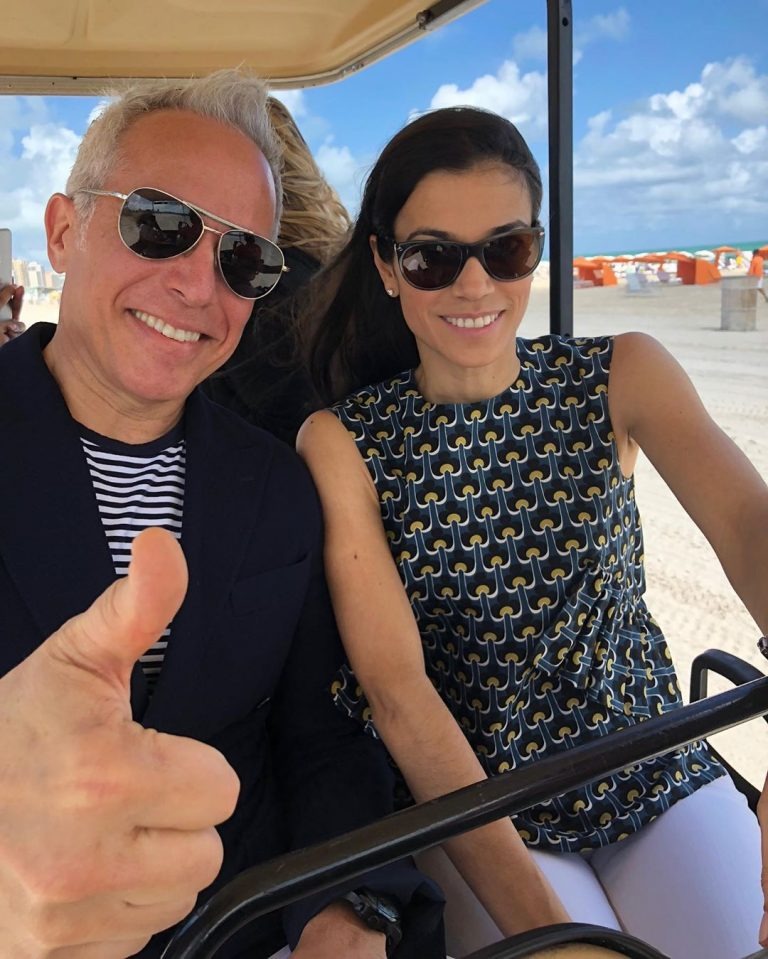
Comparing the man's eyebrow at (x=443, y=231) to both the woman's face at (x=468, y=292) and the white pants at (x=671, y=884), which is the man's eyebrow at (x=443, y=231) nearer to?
the woman's face at (x=468, y=292)

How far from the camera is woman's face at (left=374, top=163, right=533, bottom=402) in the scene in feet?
4.97

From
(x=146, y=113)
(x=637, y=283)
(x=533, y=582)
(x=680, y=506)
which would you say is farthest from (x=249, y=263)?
(x=637, y=283)

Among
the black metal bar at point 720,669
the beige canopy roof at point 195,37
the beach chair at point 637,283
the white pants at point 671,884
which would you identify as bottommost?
the beach chair at point 637,283

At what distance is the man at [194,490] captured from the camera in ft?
3.91

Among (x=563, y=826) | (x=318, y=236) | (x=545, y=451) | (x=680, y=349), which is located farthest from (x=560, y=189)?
(x=680, y=349)

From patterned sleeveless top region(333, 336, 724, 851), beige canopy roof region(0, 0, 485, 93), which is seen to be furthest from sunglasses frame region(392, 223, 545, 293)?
beige canopy roof region(0, 0, 485, 93)

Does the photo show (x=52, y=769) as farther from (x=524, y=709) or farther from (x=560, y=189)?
(x=560, y=189)

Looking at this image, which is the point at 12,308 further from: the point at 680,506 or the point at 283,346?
the point at 680,506

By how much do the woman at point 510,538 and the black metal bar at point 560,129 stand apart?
1.60 ft

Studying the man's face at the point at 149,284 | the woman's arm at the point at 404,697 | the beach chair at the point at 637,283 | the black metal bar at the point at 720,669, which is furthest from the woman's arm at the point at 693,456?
the beach chair at the point at 637,283

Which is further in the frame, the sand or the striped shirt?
the sand

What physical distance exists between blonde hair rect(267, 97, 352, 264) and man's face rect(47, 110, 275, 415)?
2.30ft

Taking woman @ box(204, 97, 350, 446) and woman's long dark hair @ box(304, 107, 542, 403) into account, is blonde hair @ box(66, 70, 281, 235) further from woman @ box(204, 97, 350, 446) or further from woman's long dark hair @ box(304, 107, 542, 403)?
woman @ box(204, 97, 350, 446)

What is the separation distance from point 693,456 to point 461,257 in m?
0.53
